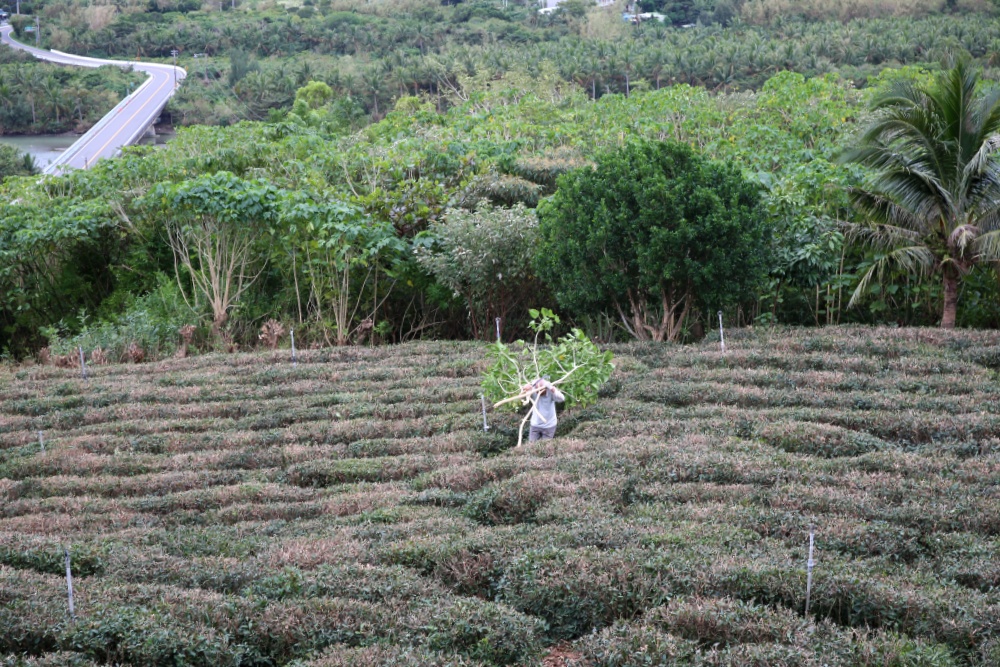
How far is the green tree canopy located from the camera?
1438cm

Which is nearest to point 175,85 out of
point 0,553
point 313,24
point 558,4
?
point 313,24

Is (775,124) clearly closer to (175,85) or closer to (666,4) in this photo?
(175,85)

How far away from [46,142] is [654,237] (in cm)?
4992

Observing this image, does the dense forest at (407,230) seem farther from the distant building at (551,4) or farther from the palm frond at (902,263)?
the distant building at (551,4)

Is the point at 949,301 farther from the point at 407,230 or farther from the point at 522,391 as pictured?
the point at 407,230

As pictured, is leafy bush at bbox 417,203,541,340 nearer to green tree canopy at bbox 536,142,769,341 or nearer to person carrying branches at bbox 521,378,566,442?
green tree canopy at bbox 536,142,769,341

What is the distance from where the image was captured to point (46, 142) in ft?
180

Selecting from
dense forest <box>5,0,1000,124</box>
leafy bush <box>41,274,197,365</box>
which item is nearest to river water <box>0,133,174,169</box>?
dense forest <box>5,0,1000,124</box>

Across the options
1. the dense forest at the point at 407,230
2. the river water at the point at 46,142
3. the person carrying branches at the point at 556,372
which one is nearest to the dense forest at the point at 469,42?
the river water at the point at 46,142

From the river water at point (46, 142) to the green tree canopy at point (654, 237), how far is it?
38.6 meters

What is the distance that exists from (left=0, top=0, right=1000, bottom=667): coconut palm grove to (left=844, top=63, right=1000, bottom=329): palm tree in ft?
0.17

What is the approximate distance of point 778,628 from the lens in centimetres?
589

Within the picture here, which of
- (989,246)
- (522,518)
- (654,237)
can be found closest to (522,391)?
(522,518)

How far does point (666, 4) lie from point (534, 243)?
75728 millimetres
